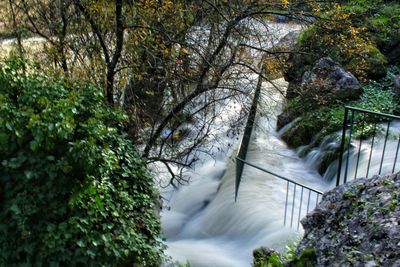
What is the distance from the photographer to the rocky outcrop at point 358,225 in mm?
3381

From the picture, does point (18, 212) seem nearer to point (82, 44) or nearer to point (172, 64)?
point (82, 44)

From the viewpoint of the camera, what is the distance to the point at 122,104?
6.84 m

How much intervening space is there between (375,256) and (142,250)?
224cm

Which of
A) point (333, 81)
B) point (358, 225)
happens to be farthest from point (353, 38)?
point (358, 225)

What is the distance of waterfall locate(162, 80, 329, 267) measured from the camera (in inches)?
269

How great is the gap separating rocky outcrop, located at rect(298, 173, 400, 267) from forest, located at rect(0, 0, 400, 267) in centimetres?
35

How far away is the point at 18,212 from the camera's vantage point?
3.75 m

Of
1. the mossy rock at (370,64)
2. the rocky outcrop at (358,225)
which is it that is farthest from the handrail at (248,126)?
the mossy rock at (370,64)

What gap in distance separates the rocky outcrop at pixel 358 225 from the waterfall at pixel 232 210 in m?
2.11

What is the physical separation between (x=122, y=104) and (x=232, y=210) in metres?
2.88

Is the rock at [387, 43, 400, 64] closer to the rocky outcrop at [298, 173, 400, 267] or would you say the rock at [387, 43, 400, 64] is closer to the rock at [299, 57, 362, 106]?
the rock at [299, 57, 362, 106]

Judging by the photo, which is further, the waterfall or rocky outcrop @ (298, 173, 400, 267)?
the waterfall

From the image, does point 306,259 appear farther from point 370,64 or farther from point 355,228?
point 370,64

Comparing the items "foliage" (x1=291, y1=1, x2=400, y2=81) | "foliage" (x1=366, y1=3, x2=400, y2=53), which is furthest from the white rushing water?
"foliage" (x1=366, y1=3, x2=400, y2=53)
